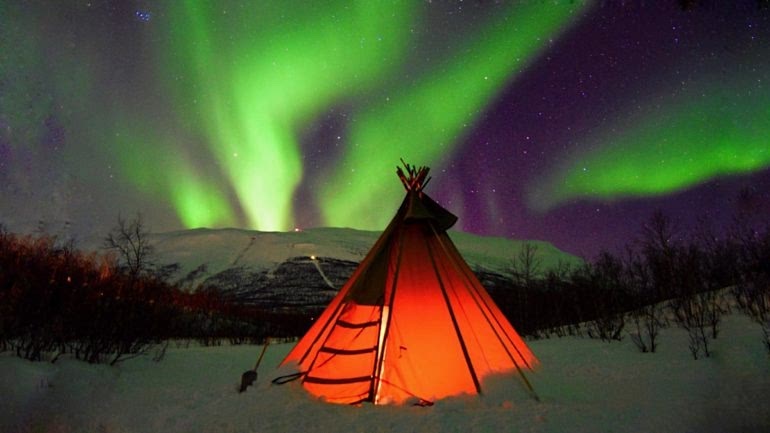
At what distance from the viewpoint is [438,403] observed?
5.55 meters

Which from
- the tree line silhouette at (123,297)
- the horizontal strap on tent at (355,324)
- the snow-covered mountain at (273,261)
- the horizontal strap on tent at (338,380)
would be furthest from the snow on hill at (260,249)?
the horizontal strap on tent at (338,380)

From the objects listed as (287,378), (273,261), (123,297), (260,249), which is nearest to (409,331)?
(287,378)

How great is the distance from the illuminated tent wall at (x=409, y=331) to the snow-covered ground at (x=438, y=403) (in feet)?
1.16

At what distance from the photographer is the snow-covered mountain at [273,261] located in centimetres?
7244

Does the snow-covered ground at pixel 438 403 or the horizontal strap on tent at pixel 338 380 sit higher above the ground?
the horizontal strap on tent at pixel 338 380

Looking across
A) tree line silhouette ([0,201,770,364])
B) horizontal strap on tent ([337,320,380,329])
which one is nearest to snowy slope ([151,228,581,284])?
tree line silhouette ([0,201,770,364])

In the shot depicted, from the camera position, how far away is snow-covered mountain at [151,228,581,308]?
72.4m

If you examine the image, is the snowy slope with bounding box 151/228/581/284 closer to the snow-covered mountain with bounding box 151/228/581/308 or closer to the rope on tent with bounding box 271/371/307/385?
the snow-covered mountain with bounding box 151/228/581/308

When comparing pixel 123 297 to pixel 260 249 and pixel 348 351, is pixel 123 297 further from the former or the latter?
pixel 260 249

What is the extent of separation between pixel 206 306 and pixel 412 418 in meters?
20.5

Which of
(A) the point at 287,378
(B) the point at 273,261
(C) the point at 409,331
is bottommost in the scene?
(A) the point at 287,378

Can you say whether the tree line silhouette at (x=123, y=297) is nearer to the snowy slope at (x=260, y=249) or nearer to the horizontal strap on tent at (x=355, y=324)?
the horizontal strap on tent at (x=355, y=324)

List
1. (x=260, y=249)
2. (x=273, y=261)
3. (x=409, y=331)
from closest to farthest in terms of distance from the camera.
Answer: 1. (x=409, y=331)
2. (x=273, y=261)
3. (x=260, y=249)

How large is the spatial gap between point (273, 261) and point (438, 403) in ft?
289
